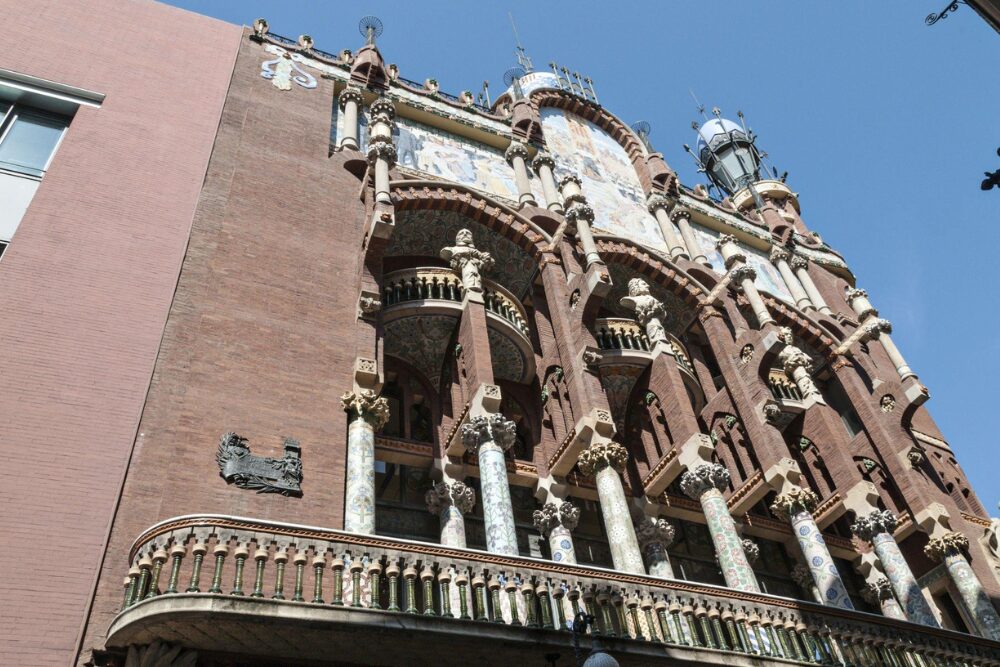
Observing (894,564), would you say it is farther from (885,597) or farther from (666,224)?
(666,224)

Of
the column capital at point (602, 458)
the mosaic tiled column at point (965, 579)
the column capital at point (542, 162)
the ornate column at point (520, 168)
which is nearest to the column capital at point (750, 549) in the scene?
the mosaic tiled column at point (965, 579)

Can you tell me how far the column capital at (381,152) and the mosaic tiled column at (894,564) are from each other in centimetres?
1119

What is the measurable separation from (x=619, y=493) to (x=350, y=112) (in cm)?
1058

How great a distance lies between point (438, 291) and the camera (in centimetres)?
1588

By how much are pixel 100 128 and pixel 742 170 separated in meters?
32.3

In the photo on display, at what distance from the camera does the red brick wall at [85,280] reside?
8805mm

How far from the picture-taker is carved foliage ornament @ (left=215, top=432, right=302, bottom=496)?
1015 centimetres

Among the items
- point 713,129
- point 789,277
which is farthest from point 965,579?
point 713,129

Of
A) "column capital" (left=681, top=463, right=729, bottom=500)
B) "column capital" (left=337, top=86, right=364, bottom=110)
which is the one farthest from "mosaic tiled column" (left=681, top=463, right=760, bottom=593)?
"column capital" (left=337, top=86, right=364, bottom=110)

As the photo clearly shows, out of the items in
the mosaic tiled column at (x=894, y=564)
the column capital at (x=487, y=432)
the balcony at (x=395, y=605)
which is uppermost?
the column capital at (x=487, y=432)

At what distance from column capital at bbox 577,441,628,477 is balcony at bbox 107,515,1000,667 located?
2.90m

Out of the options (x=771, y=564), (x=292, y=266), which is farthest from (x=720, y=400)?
(x=292, y=266)

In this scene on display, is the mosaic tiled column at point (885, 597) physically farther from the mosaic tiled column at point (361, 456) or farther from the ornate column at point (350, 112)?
the ornate column at point (350, 112)

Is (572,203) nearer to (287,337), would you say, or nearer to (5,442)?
(287,337)
